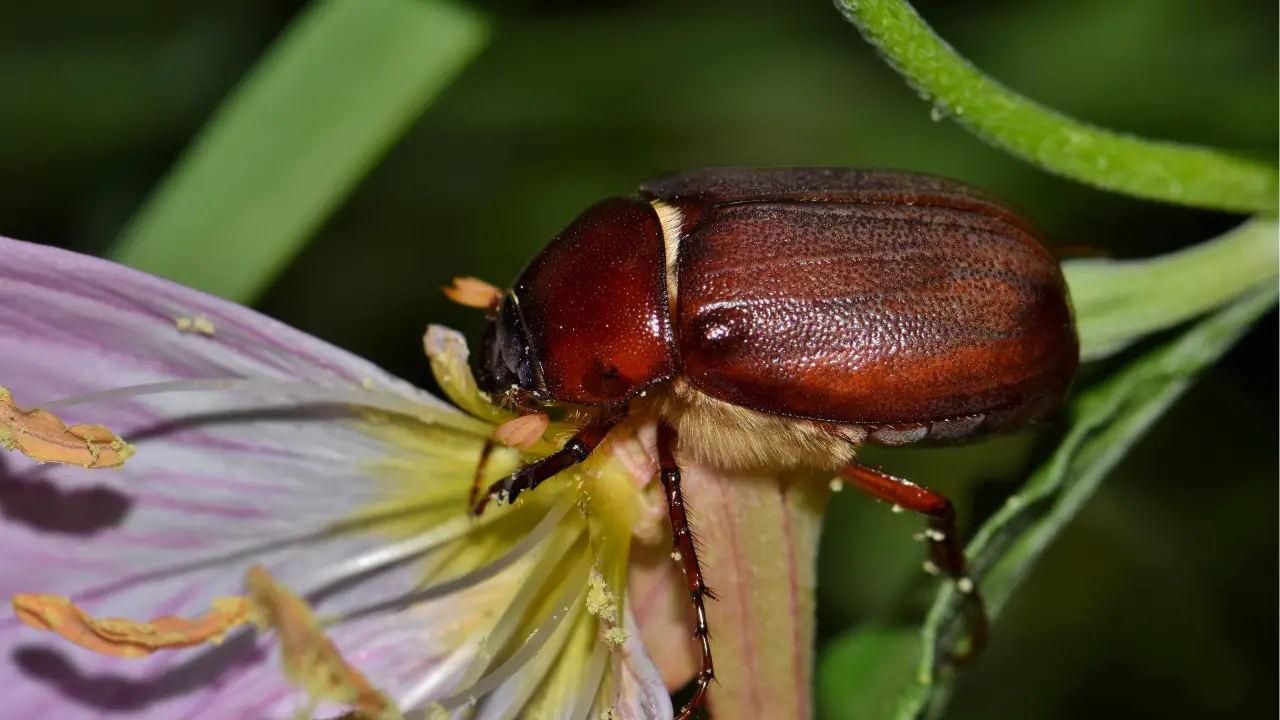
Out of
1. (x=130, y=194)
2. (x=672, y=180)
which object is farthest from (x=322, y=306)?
(x=672, y=180)

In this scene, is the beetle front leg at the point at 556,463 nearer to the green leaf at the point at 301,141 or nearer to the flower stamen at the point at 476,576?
the flower stamen at the point at 476,576

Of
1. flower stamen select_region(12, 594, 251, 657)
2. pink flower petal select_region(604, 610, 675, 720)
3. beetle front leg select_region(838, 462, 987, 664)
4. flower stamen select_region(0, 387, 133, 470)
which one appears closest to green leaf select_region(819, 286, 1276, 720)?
beetle front leg select_region(838, 462, 987, 664)

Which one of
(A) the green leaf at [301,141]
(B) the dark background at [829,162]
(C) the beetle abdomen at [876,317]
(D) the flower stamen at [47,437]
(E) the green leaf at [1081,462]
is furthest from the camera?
(B) the dark background at [829,162]

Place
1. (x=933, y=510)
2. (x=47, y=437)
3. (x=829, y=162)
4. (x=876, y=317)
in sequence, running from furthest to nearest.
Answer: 1. (x=829, y=162)
2. (x=933, y=510)
3. (x=876, y=317)
4. (x=47, y=437)

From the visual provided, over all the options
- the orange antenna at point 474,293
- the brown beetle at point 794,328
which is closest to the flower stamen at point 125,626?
the brown beetle at point 794,328

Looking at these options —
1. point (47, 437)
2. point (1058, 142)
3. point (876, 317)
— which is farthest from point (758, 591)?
point (47, 437)

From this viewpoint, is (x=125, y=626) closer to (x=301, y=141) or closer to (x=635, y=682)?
(x=635, y=682)
